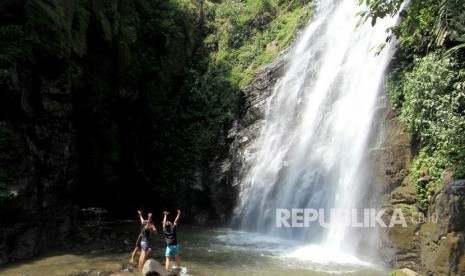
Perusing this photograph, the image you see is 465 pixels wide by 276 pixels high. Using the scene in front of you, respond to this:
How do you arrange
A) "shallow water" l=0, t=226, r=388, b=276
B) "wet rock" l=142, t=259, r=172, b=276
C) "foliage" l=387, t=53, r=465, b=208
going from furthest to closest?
"shallow water" l=0, t=226, r=388, b=276, "foliage" l=387, t=53, r=465, b=208, "wet rock" l=142, t=259, r=172, b=276

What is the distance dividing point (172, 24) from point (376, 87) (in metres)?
13.0

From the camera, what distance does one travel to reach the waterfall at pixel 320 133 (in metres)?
15.4

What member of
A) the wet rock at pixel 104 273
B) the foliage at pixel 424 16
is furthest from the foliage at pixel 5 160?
the foliage at pixel 424 16

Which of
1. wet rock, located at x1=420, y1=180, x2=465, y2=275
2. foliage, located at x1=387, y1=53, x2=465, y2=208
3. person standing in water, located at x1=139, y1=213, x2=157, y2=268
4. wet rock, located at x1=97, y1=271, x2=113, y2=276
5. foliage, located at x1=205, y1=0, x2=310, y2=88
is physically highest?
foliage, located at x1=205, y1=0, x2=310, y2=88

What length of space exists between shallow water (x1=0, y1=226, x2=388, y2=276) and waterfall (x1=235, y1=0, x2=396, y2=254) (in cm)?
A: 126

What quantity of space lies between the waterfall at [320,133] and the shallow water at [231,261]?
126cm

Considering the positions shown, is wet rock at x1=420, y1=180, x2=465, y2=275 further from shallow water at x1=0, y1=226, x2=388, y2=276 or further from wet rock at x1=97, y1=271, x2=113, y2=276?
wet rock at x1=97, y1=271, x2=113, y2=276

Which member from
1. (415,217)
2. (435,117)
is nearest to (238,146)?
(435,117)

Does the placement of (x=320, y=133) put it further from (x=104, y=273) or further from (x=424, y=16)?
(x=104, y=273)

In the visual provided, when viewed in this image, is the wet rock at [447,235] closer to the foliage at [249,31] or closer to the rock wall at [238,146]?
the rock wall at [238,146]

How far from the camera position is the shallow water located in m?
12.0

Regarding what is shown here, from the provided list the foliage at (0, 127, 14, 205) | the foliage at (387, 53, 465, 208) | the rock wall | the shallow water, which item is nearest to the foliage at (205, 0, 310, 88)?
the rock wall

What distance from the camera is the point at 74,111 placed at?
698 inches

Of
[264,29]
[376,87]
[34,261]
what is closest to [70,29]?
[34,261]
